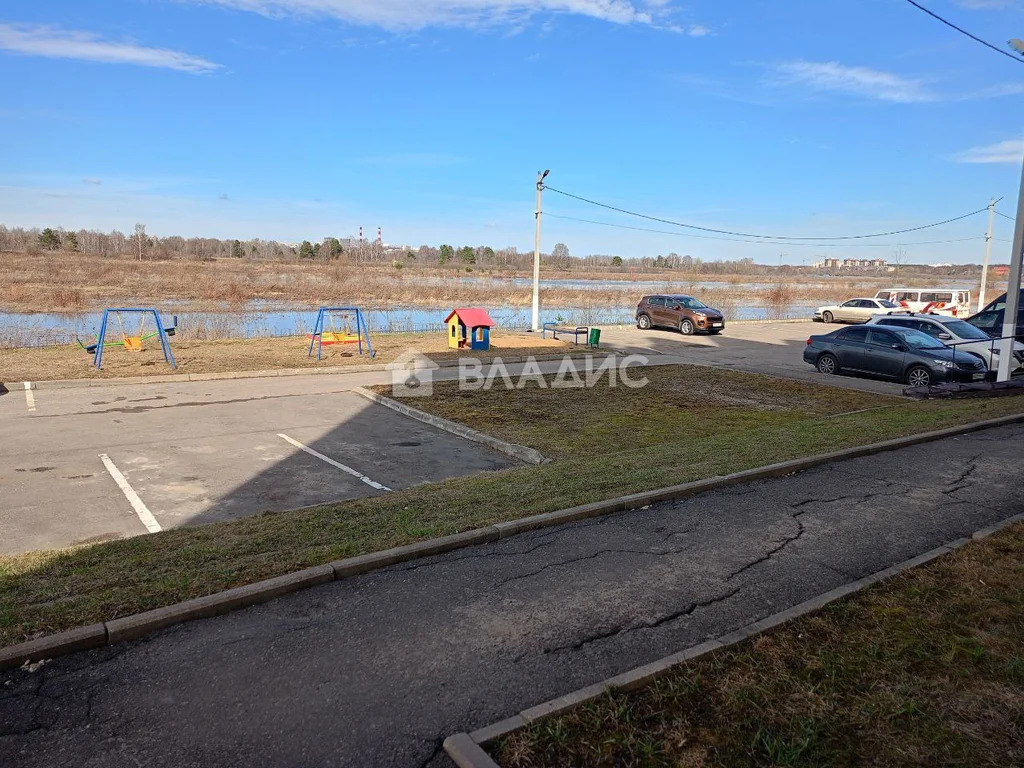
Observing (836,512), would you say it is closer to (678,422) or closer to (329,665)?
(329,665)

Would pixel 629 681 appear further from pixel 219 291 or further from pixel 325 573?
pixel 219 291

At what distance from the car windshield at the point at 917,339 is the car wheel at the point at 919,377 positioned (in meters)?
0.61

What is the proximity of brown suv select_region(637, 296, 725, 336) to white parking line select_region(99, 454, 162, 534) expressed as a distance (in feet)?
83.7

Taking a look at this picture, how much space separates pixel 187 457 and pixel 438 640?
22.8 feet

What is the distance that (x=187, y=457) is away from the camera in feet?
31.7

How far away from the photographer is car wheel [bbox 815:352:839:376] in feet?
61.0

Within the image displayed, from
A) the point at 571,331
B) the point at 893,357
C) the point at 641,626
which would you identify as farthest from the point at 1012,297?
the point at 641,626

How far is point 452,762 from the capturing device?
303 centimetres

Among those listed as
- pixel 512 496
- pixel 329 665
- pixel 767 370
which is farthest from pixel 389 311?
pixel 329 665

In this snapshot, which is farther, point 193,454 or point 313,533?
point 193,454

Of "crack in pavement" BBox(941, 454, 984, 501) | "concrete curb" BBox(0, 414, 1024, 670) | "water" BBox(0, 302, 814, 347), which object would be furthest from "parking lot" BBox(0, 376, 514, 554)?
"water" BBox(0, 302, 814, 347)

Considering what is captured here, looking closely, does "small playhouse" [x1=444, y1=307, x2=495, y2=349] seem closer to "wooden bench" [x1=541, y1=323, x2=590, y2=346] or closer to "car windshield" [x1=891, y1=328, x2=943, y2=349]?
"wooden bench" [x1=541, y1=323, x2=590, y2=346]

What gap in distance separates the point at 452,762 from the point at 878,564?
385cm

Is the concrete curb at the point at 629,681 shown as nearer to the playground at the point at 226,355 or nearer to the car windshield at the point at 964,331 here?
the playground at the point at 226,355
